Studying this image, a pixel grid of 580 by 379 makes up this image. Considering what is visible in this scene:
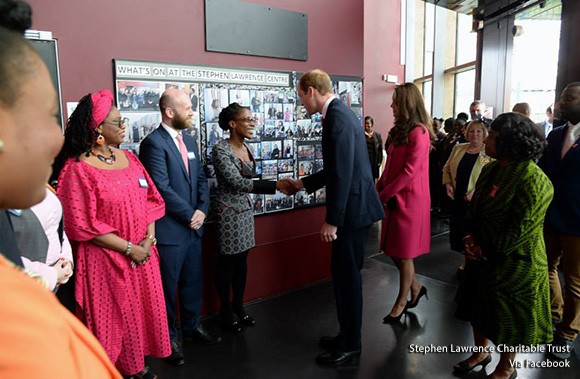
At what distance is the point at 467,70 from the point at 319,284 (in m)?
9.47

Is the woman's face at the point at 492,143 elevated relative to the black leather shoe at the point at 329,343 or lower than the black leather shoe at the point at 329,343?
elevated

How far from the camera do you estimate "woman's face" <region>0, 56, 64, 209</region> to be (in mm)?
562

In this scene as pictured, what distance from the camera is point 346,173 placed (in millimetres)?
2461

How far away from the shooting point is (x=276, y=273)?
3.73 m

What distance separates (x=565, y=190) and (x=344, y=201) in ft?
5.23

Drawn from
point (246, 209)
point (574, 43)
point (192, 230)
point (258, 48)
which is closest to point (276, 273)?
point (246, 209)

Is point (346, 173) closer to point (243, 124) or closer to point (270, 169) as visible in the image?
point (243, 124)

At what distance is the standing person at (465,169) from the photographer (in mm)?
3930

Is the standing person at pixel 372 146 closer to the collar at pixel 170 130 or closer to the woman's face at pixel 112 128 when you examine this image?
the collar at pixel 170 130

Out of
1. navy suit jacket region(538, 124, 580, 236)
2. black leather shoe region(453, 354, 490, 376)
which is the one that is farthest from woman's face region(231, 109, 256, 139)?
navy suit jacket region(538, 124, 580, 236)

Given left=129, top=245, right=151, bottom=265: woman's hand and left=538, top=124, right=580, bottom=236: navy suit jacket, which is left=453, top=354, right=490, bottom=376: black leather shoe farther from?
left=129, top=245, right=151, bottom=265: woman's hand

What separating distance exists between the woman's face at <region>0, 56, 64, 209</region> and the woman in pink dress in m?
1.65

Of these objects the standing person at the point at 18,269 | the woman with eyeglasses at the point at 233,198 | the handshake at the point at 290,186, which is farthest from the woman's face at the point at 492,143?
the standing person at the point at 18,269

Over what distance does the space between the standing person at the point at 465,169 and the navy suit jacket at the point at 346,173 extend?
171cm
